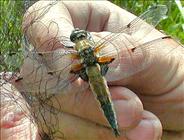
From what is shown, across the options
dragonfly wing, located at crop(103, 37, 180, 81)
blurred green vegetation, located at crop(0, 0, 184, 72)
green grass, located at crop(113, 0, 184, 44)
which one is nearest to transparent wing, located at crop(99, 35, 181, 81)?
dragonfly wing, located at crop(103, 37, 180, 81)

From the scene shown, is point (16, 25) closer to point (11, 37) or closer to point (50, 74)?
point (11, 37)

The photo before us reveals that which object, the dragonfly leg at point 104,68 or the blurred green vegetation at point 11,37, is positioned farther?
the blurred green vegetation at point 11,37

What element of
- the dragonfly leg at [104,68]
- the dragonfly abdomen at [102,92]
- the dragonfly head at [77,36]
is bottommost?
the dragonfly abdomen at [102,92]

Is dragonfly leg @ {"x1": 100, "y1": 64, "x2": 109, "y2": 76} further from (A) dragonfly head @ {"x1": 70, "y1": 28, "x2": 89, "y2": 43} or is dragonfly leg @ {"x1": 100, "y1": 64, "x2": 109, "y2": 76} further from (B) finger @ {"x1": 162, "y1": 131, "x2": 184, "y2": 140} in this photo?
(B) finger @ {"x1": 162, "y1": 131, "x2": 184, "y2": 140}

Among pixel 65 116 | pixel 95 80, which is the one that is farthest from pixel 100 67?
pixel 65 116

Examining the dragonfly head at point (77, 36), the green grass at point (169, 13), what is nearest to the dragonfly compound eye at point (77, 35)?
the dragonfly head at point (77, 36)

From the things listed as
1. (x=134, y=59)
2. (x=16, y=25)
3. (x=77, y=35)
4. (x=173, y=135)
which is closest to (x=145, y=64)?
(x=134, y=59)

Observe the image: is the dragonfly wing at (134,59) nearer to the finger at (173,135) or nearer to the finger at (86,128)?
the finger at (86,128)
